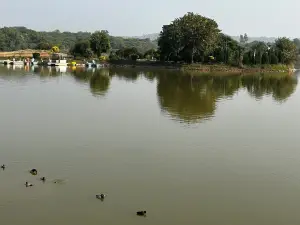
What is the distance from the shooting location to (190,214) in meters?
9.29

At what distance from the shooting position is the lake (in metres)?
9.30

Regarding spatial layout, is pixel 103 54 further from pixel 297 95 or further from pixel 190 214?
pixel 190 214

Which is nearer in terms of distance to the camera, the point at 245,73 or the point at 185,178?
the point at 185,178

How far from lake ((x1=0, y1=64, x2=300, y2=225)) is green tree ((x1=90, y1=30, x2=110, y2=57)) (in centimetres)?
4505

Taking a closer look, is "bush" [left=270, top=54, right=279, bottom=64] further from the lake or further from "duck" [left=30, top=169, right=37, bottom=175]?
"duck" [left=30, top=169, right=37, bottom=175]

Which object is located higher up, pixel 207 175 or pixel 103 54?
pixel 103 54

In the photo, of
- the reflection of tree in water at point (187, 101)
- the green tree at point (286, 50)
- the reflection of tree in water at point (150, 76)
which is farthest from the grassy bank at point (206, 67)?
the reflection of tree in water at point (187, 101)

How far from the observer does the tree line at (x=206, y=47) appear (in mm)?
55553

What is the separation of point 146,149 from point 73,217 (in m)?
5.44

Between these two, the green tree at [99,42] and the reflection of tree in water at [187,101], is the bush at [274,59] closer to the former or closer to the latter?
the green tree at [99,42]

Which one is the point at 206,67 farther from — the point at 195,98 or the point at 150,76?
the point at 195,98

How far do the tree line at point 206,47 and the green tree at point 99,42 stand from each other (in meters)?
9.87

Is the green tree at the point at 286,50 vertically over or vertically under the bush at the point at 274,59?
over

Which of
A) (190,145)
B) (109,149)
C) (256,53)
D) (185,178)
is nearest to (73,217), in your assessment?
Result: (185,178)
